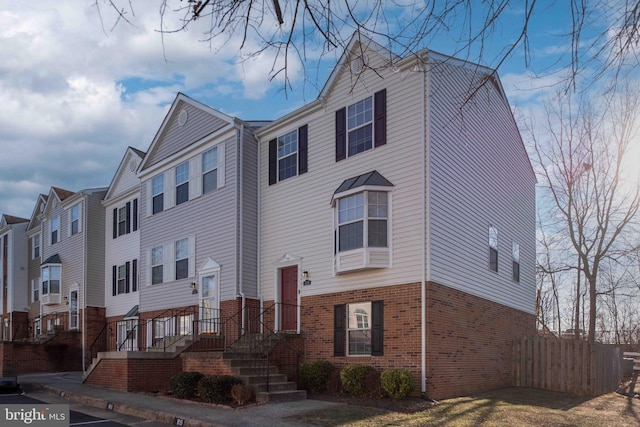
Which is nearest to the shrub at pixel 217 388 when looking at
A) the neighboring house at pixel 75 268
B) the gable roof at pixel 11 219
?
the neighboring house at pixel 75 268

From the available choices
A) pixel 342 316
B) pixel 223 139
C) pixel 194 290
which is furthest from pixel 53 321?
pixel 342 316

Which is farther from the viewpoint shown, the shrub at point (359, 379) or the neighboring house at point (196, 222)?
the neighboring house at point (196, 222)

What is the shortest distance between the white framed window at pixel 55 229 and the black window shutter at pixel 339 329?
21813 millimetres

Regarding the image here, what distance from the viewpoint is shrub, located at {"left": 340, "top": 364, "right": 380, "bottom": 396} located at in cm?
1488

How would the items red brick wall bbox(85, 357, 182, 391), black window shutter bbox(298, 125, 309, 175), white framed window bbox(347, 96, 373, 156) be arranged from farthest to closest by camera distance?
1. black window shutter bbox(298, 125, 309, 175)
2. red brick wall bbox(85, 357, 182, 391)
3. white framed window bbox(347, 96, 373, 156)

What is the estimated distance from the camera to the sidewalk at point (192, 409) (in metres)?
12.2

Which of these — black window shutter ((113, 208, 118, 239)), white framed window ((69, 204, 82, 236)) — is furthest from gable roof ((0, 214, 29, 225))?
black window shutter ((113, 208, 118, 239))

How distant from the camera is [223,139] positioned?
20656mm

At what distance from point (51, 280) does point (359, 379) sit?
22.7m

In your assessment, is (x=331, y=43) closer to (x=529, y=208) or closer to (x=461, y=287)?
(x=461, y=287)

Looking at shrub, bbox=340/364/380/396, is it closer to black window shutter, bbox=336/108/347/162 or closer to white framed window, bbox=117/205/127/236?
black window shutter, bbox=336/108/347/162

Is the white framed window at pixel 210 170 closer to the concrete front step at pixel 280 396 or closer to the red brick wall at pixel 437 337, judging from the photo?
the red brick wall at pixel 437 337

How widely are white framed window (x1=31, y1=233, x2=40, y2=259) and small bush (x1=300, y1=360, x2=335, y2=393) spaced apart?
27.0m

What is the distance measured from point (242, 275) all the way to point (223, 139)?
4.58 m
